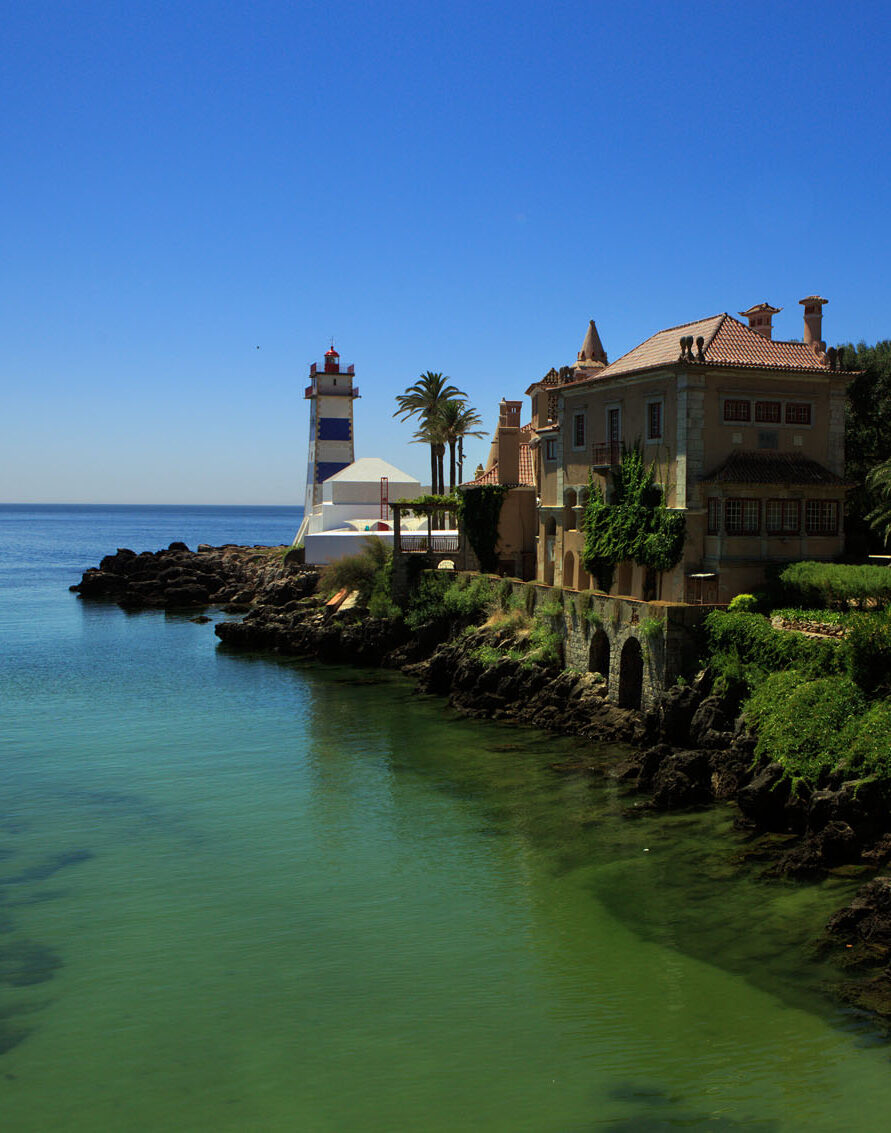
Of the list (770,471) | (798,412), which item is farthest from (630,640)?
(798,412)

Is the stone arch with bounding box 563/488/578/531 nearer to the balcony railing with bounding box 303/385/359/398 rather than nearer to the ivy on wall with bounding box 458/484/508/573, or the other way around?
the ivy on wall with bounding box 458/484/508/573

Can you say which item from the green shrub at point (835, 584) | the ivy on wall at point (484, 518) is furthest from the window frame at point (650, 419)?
the ivy on wall at point (484, 518)

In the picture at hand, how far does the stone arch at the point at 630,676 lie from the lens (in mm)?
33812

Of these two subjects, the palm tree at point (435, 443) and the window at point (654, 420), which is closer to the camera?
the window at point (654, 420)

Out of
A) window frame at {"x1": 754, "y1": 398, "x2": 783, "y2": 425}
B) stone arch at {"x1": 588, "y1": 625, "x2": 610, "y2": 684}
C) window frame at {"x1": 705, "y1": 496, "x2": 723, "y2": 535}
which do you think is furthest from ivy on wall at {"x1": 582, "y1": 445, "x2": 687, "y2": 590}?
window frame at {"x1": 754, "y1": 398, "x2": 783, "y2": 425}

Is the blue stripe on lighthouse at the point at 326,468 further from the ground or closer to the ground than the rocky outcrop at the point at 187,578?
further from the ground

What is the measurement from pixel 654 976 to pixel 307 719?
23.0 m

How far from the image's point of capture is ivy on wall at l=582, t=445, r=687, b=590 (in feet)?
113

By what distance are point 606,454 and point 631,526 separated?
11.4ft

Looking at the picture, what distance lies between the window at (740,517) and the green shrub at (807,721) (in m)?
8.08

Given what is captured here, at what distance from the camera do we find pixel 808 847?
70.4 feet

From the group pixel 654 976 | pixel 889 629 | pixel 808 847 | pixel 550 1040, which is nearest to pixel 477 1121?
pixel 550 1040

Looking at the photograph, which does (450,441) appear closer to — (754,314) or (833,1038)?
(754,314)

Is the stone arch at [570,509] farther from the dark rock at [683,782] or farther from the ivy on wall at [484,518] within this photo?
the dark rock at [683,782]
